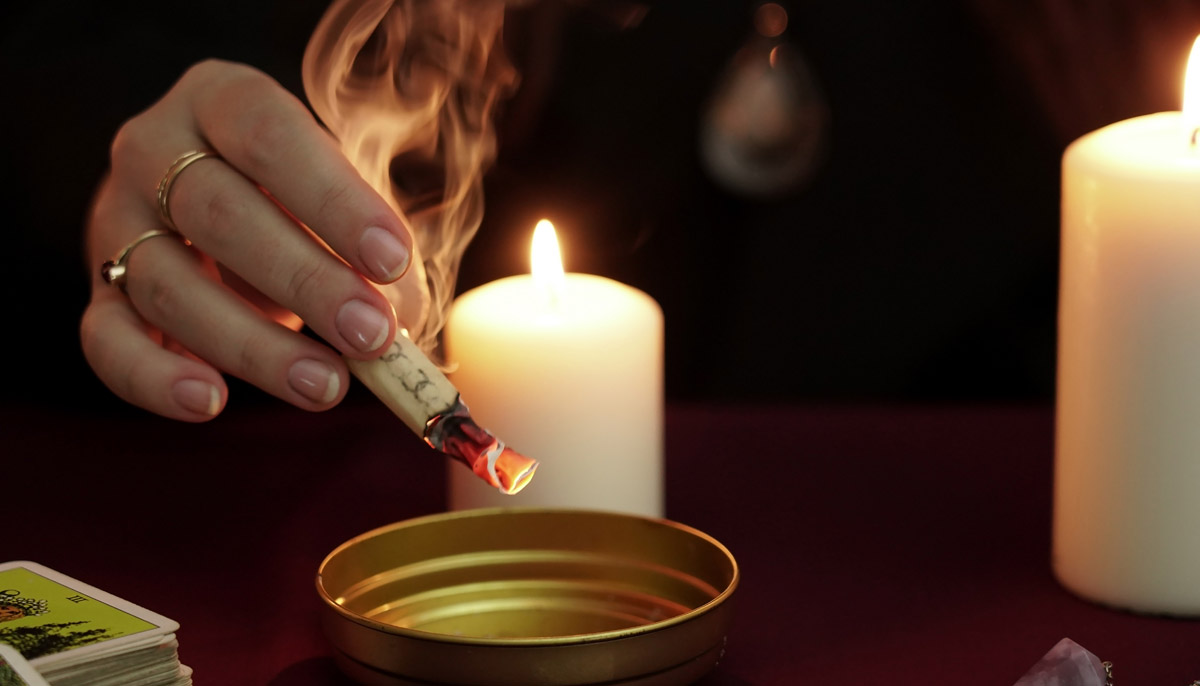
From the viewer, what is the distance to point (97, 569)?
71 centimetres

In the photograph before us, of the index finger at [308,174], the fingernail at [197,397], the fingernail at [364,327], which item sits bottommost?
the fingernail at [197,397]

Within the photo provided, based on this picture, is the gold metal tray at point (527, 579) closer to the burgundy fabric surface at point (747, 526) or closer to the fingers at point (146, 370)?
the burgundy fabric surface at point (747, 526)

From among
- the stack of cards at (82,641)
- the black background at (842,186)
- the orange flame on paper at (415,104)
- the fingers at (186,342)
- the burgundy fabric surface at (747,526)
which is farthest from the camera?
the black background at (842,186)

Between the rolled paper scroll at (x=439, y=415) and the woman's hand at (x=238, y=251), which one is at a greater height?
the woman's hand at (x=238, y=251)

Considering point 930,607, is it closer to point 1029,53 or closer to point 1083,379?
point 1083,379

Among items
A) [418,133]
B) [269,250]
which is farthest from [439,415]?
[418,133]

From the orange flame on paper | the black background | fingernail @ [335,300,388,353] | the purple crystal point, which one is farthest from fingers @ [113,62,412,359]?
the black background

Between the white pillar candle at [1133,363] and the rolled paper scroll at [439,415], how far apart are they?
12.3 inches

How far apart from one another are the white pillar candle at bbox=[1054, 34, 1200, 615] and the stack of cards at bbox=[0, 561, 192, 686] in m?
0.48

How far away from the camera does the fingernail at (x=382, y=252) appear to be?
66 centimetres

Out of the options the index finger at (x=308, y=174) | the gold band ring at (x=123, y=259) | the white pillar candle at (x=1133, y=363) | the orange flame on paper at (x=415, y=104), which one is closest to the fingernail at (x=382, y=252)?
the index finger at (x=308, y=174)

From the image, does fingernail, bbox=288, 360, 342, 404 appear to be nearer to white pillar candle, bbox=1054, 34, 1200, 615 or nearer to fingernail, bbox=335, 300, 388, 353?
fingernail, bbox=335, 300, 388, 353

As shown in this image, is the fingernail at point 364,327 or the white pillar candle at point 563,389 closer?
the fingernail at point 364,327

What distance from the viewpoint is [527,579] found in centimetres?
63
